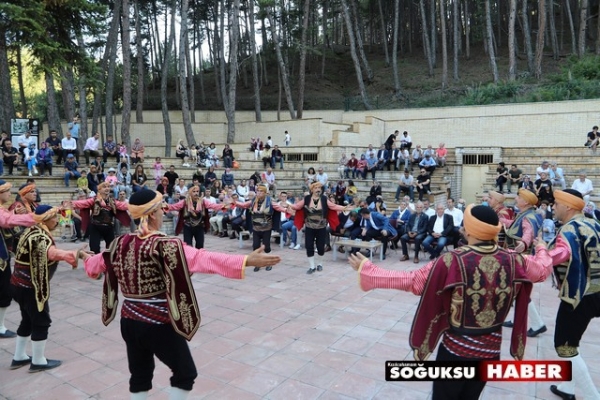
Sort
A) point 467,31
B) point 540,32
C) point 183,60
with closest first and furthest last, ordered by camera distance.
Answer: point 183,60 < point 540,32 < point 467,31

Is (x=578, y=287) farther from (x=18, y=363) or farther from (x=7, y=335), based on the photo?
(x=7, y=335)

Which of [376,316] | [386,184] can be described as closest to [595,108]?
[386,184]

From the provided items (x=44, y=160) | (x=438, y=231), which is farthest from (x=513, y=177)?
(x=44, y=160)

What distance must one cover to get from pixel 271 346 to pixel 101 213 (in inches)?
196

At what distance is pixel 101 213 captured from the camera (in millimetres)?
8398

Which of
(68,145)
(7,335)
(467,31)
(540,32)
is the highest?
(467,31)

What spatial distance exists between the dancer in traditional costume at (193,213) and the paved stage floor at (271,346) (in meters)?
1.27

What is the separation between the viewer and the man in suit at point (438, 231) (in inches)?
402

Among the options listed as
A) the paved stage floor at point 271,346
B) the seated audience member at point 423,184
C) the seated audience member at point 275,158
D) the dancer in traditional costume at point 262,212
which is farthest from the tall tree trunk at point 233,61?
the paved stage floor at point 271,346

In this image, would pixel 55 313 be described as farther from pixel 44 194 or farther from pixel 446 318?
pixel 44 194

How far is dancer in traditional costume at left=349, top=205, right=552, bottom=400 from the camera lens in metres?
2.71

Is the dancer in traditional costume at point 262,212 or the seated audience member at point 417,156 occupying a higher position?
the seated audience member at point 417,156

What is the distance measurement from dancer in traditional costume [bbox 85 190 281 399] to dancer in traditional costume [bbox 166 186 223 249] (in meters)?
5.60

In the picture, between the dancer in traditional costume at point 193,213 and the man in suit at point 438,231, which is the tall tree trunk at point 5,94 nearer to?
the dancer in traditional costume at point 193,213
